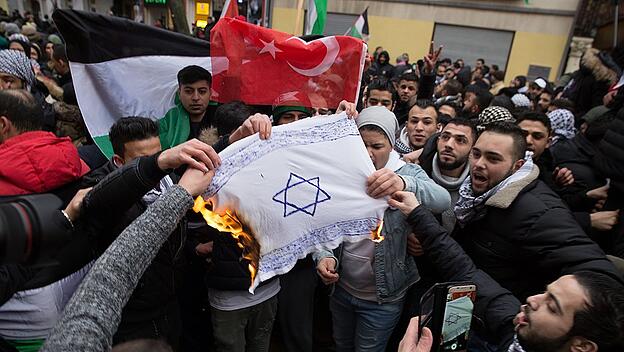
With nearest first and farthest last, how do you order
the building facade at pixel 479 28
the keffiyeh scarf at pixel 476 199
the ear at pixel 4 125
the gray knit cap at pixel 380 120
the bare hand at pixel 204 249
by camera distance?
the keffiyeh scarf at pixel 476 199 → the ear at pixel 4 125 → the gray knit cap at pixel 380 120 → the bare hand at pixel 204 249 → the building facade at pixel 479 28

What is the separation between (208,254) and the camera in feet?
8.19

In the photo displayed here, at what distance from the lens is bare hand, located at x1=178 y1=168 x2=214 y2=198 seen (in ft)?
4.79

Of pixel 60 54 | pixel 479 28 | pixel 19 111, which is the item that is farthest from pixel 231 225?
pixel 479 28

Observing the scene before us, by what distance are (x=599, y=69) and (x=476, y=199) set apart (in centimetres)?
437

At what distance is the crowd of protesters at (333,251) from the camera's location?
1.38m

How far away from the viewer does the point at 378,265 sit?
7.30ft

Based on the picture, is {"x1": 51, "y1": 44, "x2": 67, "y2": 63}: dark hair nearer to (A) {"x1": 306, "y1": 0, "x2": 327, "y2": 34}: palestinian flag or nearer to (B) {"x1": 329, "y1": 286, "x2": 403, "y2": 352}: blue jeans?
(A) {"x1": 306, "y1": 0, "x2": 327, "y2": 34}: palestinian flag

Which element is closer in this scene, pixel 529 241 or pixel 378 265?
pixel 529 241

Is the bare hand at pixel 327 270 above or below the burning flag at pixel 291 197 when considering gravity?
below

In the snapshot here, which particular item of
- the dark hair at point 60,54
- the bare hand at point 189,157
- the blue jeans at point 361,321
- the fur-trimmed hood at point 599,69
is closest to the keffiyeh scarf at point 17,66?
the dark hair at point 60,54

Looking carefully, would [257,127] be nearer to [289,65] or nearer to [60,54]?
[289,65]

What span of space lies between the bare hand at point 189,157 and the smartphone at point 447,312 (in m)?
0.97

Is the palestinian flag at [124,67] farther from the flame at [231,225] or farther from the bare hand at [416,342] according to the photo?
the bare hand at [416,342]

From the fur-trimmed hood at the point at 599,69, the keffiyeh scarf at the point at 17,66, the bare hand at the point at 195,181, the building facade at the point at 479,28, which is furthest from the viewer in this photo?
the building facade at the point at 479,28
